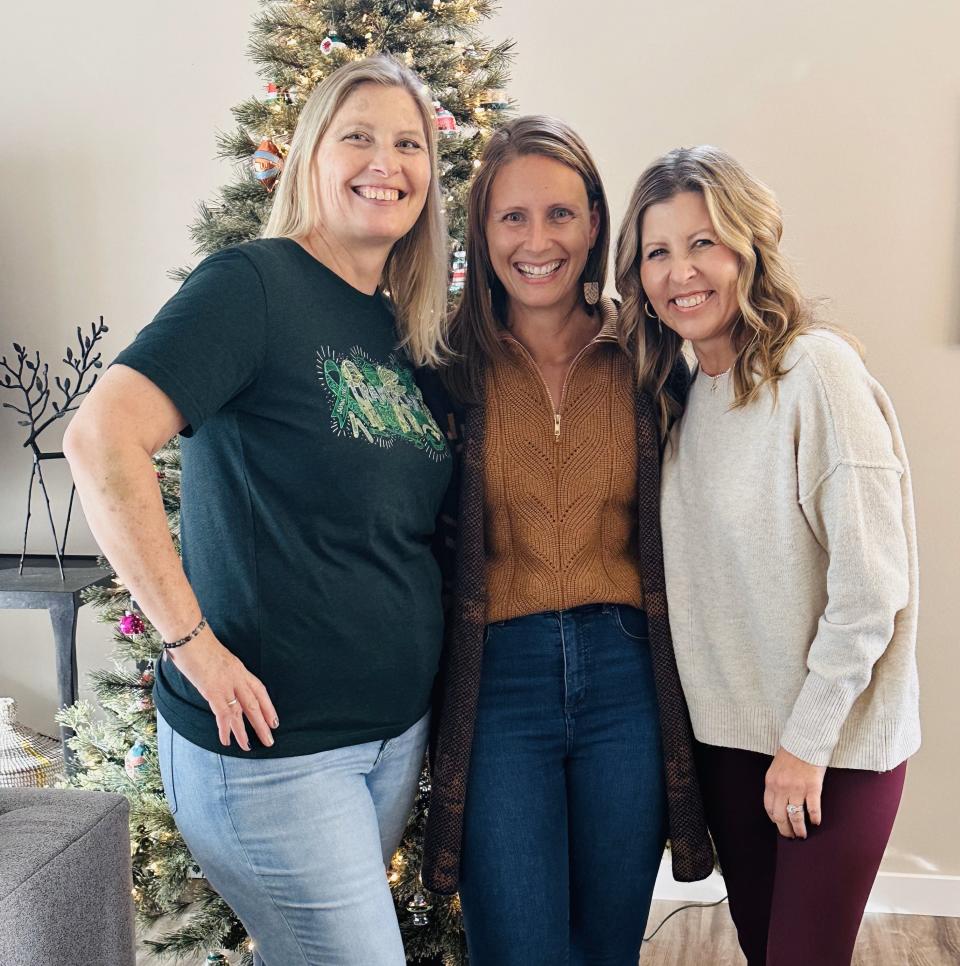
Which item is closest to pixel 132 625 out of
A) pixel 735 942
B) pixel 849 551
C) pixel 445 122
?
A: pixel 445 122

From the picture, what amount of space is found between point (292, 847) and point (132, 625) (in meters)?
0.92

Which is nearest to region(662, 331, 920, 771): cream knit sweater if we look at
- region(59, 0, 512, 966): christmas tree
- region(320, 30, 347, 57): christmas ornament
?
region(59, 0, 512, 966): christmas tree

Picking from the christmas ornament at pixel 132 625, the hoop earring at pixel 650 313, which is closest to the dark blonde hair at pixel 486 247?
the hoop earring at pixel 650 313

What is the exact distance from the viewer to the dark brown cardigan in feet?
4.98

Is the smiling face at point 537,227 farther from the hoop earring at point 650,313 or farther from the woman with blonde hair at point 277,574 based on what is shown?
the woman with blonde hair at point 277,574

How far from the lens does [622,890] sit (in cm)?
152

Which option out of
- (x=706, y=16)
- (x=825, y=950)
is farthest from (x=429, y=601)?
(x=706, y=16)

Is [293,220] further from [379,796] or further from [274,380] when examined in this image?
[379,796]

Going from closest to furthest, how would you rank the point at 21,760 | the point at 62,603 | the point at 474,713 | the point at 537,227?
the point at 474,713 → the point at 537,227 → the point at 62,603 → the point at 21,760

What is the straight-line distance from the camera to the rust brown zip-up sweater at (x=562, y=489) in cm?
154

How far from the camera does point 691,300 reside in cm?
149

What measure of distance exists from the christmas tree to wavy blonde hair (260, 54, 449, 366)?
1.36ft

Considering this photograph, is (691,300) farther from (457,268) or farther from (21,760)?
(21,760)

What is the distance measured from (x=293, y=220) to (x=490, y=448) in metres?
0.47
